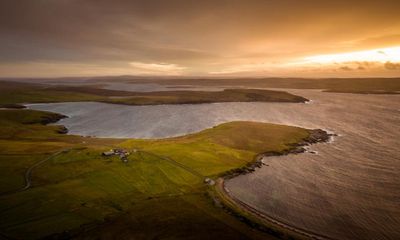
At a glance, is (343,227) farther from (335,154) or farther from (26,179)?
(26,179)

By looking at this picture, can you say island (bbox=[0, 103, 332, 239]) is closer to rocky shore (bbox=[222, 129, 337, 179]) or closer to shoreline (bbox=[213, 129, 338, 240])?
shoreline (bbox=[213, 129, 338, 240])

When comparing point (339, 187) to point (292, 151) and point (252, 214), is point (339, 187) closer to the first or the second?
point (252, 214)

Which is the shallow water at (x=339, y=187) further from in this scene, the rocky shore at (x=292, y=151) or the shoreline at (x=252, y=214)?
the rocky shore at (x=292, y=151)

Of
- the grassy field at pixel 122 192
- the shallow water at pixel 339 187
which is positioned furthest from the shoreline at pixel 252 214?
the grassy field at pixel 122 192

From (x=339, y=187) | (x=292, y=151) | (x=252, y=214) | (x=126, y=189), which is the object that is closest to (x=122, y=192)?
(x=126, y=189)

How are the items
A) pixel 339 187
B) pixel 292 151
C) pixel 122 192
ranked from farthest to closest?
pixel 292 151 → pixel 339 187 → pixel 122 192

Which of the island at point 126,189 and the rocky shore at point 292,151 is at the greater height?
the island at point 126,189

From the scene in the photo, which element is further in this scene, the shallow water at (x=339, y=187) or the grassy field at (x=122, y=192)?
the shallow water at (x=339, y=187)

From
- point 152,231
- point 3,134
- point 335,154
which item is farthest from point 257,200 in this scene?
point 3,134
